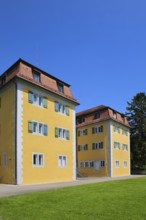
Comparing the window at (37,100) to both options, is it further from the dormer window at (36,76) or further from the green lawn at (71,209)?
the green lawn at (71,209)

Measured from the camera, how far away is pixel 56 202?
12.7 m

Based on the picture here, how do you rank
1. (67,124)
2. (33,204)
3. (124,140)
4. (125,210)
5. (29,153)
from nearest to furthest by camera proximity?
(125,210) < (33,204) < (29,153) < (67,124) < (124,140)

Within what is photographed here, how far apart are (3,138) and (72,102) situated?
10.2m

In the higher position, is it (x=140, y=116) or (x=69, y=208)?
(x=140, y=116)

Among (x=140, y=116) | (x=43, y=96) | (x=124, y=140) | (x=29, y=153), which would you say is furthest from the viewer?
(x=140, y=116)

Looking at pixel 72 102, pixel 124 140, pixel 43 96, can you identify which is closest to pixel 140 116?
pixel 124 140

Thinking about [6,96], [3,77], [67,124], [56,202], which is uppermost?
[3,77]

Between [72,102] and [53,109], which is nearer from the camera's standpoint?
[53,109]

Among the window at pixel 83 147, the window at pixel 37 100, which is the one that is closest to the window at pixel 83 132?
Result: the window at pixel 83 147

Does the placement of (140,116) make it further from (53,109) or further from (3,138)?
(3,138)

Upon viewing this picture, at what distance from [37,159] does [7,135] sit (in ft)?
12.6

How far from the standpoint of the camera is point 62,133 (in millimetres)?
33094

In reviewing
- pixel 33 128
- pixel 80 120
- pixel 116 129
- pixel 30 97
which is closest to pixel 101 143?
pixel 116 129

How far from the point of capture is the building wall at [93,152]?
48.1 m
